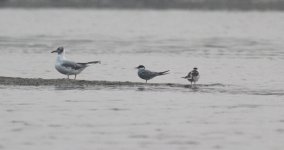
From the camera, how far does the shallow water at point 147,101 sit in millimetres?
17078

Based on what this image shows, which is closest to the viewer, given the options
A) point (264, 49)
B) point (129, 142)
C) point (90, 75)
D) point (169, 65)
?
point (129, 142)

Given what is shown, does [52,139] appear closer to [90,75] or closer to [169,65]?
[90,75]

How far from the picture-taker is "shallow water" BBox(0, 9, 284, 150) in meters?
17.1

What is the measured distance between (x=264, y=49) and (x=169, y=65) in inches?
387

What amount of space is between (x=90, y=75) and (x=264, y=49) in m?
15.1

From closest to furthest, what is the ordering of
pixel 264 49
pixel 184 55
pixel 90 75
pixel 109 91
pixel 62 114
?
pixel 62 114 → pixel 109 91 → pixel 90 75 → pixel 184 55 → pixel 264 49

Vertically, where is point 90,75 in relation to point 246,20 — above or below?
below

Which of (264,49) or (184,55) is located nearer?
(184,55)

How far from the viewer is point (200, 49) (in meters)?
43.9

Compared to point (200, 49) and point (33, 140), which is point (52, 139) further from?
point (200, 49)

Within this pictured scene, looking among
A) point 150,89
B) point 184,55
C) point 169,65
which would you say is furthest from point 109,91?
point 184,55

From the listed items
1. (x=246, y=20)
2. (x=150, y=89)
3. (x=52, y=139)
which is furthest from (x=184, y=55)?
(x=246, y=20)

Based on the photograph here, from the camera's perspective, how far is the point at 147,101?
22.3m

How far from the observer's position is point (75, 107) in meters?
21.1
